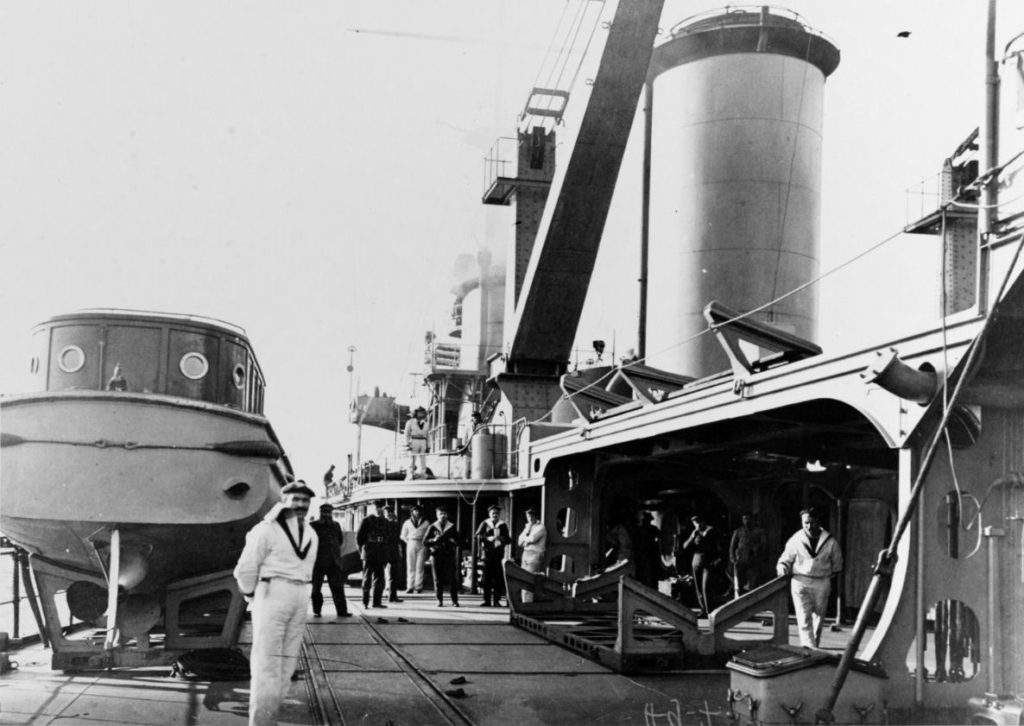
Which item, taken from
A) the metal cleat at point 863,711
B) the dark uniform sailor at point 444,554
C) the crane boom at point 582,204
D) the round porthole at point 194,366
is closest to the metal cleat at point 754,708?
the metal cleat at point 863,711

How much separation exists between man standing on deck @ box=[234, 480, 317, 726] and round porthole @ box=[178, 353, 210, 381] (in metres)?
4.04

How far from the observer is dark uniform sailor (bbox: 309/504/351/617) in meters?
12.5

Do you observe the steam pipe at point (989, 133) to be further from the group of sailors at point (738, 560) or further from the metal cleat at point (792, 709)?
the group of sailors at point (738, 560)

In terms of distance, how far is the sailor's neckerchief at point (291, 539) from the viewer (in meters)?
6.29

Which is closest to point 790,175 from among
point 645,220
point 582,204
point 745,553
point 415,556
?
point 645,220

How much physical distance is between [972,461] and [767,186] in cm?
1138

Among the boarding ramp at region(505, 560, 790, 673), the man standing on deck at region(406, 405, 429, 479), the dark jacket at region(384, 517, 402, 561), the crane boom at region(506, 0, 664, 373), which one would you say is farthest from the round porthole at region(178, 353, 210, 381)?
the man standing on deck at region(406, 405, 429, 479)

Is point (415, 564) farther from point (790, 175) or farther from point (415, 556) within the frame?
point (790, 175)

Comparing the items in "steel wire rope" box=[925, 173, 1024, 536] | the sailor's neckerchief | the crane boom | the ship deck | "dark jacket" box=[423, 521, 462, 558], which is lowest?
the ship deck

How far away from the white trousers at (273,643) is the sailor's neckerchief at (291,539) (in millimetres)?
192

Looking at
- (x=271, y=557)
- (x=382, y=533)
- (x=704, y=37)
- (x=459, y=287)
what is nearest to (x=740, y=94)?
(x=704, y=37)

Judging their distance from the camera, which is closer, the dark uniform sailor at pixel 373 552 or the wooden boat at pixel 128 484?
the wooden boat at pixel 128 484

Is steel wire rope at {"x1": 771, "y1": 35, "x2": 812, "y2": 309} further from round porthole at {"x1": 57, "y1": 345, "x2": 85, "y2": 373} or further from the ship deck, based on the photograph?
round porthole at {"x1": 57, "y1": 345, "x2": 85, "y2": 373}

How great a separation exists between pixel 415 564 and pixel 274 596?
1270cm
